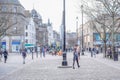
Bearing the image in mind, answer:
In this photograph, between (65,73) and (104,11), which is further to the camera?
(104,11)

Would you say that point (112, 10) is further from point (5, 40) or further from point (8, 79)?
point (5, 40)

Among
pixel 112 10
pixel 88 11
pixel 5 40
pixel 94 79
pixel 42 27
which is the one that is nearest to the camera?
pixel 94 79

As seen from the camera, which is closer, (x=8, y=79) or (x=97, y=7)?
(x=8, y=79)

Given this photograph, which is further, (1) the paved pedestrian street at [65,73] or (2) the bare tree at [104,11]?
(2) the bare tree at [104,11]

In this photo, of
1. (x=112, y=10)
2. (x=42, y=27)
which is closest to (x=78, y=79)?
(x=112, y=10)

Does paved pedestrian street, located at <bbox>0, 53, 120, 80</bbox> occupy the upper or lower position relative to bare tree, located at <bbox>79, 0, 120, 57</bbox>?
lower

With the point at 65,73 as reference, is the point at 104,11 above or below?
above

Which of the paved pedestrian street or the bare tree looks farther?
the bare tree

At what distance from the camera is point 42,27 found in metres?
174

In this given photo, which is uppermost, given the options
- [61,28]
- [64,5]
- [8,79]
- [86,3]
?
[86,3]

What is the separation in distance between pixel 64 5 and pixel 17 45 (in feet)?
232

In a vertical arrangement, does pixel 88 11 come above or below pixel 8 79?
above

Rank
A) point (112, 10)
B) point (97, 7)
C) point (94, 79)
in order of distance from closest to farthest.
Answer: point (94, 79) → point (112, 10) → point (97, 7)

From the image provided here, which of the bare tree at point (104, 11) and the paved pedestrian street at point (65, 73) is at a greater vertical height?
the bare tree at point (104, 11)
